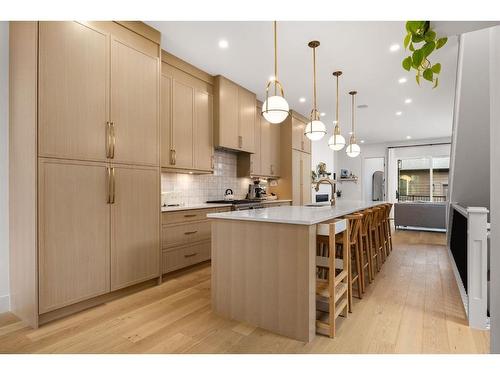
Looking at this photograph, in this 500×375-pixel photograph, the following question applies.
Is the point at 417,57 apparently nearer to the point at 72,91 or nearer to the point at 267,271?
the point at 267,271

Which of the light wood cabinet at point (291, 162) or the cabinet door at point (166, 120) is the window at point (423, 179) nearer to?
the light wood cabinet at point (291, 162)

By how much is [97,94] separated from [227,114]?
2.23 meters

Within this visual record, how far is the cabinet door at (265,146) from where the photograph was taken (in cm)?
555

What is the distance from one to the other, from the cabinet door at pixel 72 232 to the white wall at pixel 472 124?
3682 millimetres

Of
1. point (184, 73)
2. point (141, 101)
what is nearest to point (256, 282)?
point (141, 101)

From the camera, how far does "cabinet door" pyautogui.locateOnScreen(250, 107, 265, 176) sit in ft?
17.4

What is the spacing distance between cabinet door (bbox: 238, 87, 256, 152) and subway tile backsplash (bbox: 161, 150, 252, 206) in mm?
377

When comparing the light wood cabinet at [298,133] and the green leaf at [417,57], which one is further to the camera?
the light wood cabinet at [298,133]

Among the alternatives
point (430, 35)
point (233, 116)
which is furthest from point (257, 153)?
point (430, 35)

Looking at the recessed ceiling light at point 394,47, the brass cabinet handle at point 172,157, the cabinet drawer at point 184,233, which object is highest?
the recessed ceiling light at point 394,47

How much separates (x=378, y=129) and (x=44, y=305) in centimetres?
846

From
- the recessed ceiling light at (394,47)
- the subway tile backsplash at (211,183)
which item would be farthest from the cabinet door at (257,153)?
the recessed ceiling light at (394,47)

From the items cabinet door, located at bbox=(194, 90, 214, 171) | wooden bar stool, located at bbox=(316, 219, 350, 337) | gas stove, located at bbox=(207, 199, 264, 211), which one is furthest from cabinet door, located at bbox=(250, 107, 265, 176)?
wooden bar stool, located at bbox=(316, 219, 350, 337)

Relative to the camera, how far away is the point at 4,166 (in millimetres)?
2520
